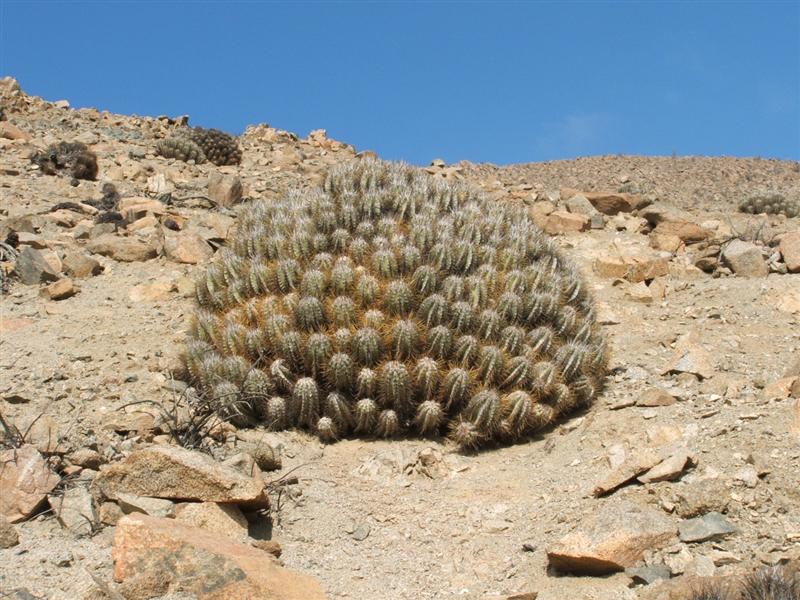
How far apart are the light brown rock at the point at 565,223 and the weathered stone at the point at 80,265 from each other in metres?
4.63

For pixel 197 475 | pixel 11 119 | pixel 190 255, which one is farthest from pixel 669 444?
pixel 11 119

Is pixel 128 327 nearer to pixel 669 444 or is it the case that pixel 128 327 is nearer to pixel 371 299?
pixel 371 299

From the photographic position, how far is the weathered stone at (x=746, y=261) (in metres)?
8.17

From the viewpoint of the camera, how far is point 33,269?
781 centimetres

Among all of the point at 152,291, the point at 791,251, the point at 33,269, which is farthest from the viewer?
the point at 791,251

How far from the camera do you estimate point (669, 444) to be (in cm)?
512

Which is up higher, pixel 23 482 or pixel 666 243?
pixel 666 243

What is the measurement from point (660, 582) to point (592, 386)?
2.30 meters

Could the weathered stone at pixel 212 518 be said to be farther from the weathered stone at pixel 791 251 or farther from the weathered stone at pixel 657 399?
the weathered stone at pixel 791 251

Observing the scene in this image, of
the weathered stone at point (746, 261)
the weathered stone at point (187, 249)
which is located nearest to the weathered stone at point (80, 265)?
the weathered stone at point (187, 249)

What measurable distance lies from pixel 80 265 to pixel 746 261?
19.5 feet

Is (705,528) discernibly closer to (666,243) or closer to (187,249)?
(666,243)

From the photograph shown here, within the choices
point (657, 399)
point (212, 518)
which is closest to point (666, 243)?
point (657, 399)

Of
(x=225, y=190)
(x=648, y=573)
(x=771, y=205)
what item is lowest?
(x=648, y=573)
